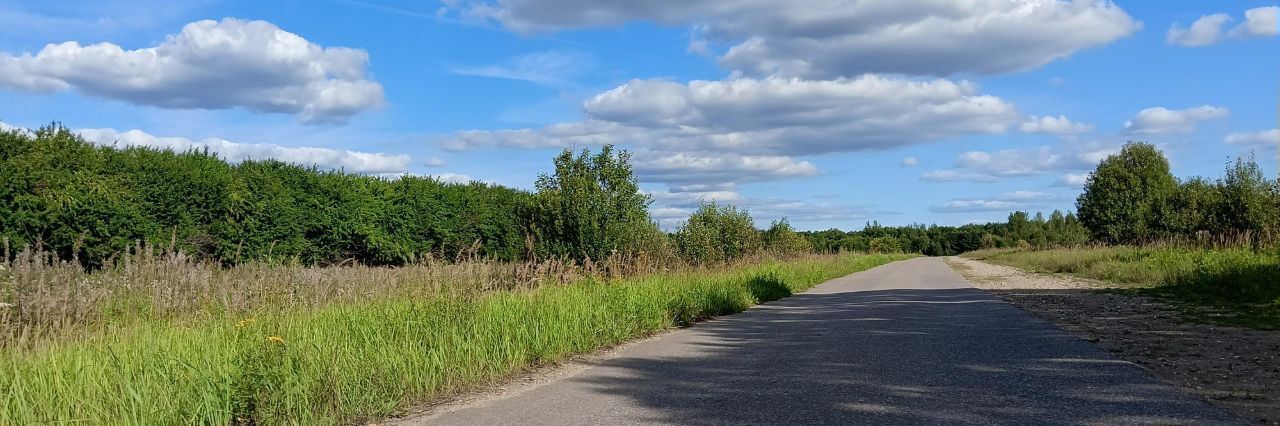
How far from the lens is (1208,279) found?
1645 centimetres

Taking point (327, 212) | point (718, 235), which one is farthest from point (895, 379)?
point (718, 235)

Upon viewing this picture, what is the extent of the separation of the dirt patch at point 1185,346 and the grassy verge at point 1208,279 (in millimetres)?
720

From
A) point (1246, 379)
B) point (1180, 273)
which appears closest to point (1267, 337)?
point (1246, 379)

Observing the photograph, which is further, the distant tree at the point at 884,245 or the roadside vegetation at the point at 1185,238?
the distant tree at the point at 884,245

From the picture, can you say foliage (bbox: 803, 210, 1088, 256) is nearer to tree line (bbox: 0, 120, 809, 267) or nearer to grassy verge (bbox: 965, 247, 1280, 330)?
grassy verge (bbox: 965, 247, 1280, 330)

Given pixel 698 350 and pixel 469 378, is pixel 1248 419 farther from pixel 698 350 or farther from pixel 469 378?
pixel 469 378

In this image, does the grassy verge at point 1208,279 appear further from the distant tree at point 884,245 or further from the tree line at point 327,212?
the distant tree at point 884,245

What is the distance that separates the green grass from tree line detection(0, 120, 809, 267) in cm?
228

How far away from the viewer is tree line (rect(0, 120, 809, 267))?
14.1 meters

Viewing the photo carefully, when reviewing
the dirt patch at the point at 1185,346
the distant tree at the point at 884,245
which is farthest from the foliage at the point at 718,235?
the distant tree at the point at 884,245

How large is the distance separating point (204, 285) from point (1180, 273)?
20841mm

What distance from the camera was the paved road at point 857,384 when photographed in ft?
17.7

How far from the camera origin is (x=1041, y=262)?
3453 cm

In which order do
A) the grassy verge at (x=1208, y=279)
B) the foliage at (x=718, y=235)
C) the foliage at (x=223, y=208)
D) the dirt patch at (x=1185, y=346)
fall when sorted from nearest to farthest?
1. the dirt patch at (x=1185, y=346)
2. the grassy verge at (x=1208, y=279)
3. the foliage at (x=223, y=208)
4. the foliage at (x=718, y=235)
